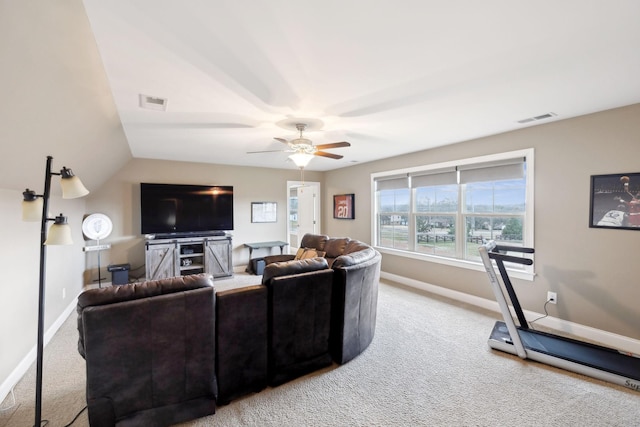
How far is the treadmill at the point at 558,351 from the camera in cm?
229

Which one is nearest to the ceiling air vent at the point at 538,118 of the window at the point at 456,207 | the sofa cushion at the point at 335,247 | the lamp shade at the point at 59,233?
the window at the point at 456,207

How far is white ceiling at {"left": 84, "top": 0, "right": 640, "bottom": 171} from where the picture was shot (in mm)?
1444

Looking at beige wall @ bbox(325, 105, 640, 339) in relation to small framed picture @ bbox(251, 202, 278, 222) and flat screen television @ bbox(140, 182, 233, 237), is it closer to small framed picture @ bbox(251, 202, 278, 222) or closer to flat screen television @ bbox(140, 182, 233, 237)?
small framed picture @ bbox(251, 202, 278, 222)

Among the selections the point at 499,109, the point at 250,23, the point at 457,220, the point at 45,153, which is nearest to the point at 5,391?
the point at 45,153

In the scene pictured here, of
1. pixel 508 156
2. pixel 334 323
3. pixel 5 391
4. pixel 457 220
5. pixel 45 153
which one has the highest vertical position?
pixel 508 156

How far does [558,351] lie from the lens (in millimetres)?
2604

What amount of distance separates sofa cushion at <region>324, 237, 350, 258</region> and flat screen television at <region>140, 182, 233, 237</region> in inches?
101

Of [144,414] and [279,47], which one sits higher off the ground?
[279,47]

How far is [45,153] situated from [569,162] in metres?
5.24

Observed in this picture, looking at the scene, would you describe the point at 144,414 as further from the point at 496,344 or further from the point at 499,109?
the point at 499,109

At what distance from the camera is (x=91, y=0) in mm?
1323

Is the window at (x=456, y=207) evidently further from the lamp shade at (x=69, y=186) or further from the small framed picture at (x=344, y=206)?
the lamp shade at (x=69, y=186)

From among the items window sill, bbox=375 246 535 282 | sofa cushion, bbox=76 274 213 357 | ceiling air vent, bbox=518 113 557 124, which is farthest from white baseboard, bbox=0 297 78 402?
ceiling air vent, bbox=518 113 557 124

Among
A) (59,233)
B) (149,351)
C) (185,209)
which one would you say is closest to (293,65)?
(59,233)
